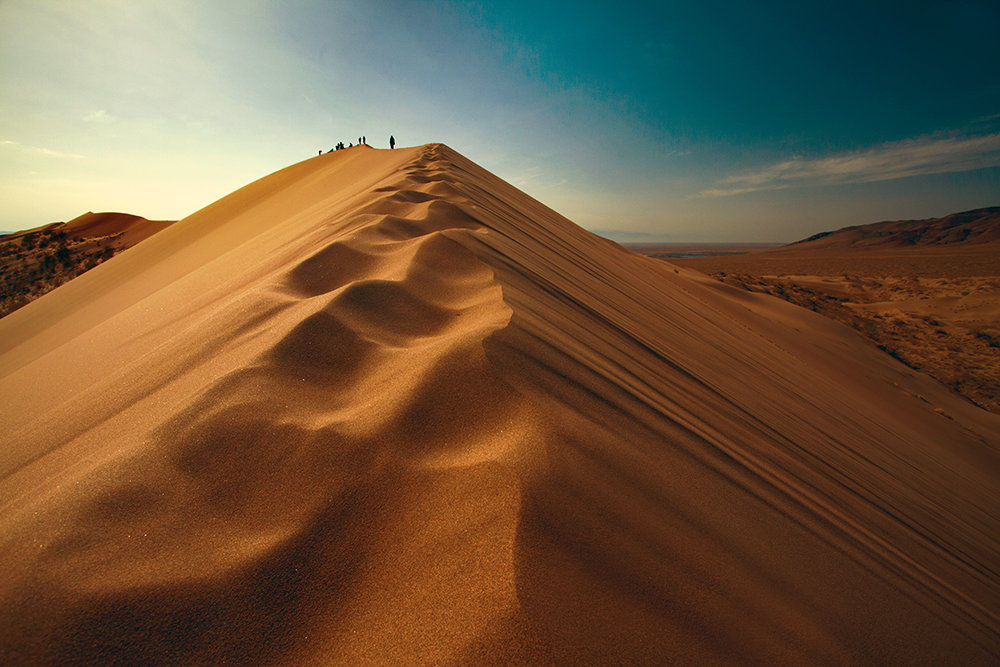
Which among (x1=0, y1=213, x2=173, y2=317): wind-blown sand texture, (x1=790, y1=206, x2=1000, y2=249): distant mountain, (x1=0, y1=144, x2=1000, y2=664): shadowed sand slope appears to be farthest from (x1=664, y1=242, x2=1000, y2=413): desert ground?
(x1=790, y1=206, x2=1000, y2=249): distant mountain

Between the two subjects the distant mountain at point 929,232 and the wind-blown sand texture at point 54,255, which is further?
the distant mountain at point 929,232

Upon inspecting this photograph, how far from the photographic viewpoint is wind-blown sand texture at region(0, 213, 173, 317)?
10852 mm

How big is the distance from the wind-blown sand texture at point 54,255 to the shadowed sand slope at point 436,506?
500 inches

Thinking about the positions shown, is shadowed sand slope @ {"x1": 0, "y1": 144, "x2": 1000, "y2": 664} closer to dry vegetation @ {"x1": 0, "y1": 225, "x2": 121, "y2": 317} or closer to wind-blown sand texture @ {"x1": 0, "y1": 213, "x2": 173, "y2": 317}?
wind-blown sand texture @ {"x1": 0, "y1": 213, "x2": 173, "y2": 317}

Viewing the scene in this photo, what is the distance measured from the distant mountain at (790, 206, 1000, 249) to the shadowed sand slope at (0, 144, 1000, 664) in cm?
6541

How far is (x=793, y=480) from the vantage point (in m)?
1.68

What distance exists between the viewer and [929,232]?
53875 millimetres

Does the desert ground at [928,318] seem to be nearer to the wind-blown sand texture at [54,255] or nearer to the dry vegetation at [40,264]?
the dry vegetation at [40,264]

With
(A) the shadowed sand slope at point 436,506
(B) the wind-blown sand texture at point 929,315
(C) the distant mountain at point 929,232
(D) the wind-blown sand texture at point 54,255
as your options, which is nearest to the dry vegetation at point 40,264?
(D) the wind-blown sand texture at point 54,255

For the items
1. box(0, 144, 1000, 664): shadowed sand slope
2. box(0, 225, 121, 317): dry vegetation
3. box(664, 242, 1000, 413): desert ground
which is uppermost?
box(0, 144, 1000, 664): shadowed sand slope

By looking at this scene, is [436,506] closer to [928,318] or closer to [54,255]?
[928,318]

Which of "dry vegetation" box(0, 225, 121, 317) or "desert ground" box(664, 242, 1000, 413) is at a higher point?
"dry vegetation" box(0, 225, 121, 317)

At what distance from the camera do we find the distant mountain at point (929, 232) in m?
47.8

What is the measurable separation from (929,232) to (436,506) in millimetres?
80403
